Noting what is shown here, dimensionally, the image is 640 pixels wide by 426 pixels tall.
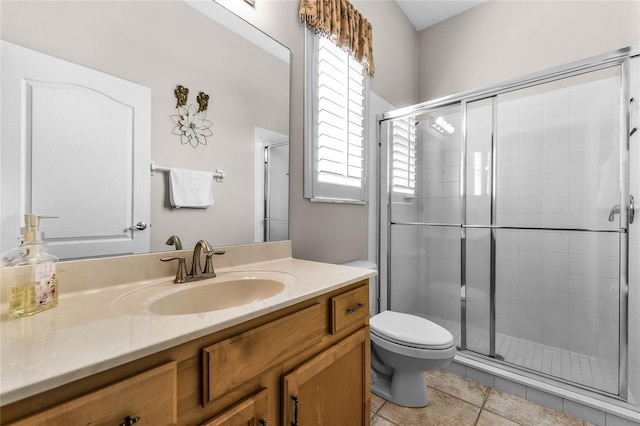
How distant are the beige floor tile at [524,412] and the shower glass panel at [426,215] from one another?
673 mm

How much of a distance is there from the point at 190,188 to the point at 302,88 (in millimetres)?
871

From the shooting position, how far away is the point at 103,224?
94cm

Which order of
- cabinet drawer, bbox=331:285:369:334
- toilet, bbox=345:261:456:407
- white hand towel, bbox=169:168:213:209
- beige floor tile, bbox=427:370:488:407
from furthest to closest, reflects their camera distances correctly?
1. beige floor tile, bbox=427:370:488:407
2. toilet, bbox=345:261:456:407
3. white hand towel, bbox=169:168:213:209
4. cabinet drawer, bbox=331:285:369:334

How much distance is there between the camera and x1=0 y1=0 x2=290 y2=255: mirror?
0.86 meters

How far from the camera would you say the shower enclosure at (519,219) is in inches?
72.9

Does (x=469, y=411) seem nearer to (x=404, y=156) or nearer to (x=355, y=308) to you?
(x=355, y=308)

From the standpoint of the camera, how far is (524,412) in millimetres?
1597

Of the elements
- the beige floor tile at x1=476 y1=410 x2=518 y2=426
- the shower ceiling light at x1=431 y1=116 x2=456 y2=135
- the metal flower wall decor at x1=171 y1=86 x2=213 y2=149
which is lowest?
the beige floor tile at x1=476 y1=410 x2=518 y2=426

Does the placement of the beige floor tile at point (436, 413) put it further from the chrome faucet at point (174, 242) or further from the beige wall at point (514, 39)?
the beige wall at point (514, 39)

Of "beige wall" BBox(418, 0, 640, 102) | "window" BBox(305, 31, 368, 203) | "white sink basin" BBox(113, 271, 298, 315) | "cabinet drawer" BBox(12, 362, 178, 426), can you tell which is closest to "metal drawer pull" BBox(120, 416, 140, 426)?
"cabinet drawer" BBox(12, 362, 178, 426)

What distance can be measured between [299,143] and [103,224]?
99cm

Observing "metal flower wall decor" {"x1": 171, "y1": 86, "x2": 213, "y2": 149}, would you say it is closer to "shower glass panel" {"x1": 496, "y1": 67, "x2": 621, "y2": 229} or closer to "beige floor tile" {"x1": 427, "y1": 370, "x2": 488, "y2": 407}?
"beige floor tile" {"x1": 427, "y1": 370, "x2": 488, "y2": 407}

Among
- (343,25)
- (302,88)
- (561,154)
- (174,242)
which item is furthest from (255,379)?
(561,154)

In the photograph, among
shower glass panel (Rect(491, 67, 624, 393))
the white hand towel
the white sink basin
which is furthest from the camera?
shower glass panel (Rect(491, 67, 624, 393))
